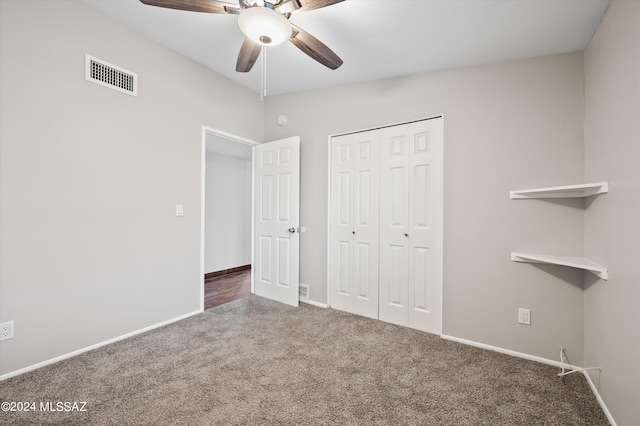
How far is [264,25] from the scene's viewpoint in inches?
65.0

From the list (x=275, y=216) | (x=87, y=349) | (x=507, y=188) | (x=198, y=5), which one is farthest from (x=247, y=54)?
(x=87, y=349)

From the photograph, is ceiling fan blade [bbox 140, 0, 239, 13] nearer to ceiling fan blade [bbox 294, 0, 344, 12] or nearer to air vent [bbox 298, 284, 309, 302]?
ceiling fan blade [bbox 294, 0, 344, 12]

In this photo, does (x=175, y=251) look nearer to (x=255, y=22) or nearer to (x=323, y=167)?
(x=323, y=167)

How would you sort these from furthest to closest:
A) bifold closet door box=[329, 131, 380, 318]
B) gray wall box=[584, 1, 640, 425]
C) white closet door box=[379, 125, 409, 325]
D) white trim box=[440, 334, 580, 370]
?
bifold closet door box=[329, 131, 380, 318]
white closet door box=[379, 125, 409, 325]
white trim box=[440, 334, 580, 370]
gray wall box=[584, 1, 640, 425]

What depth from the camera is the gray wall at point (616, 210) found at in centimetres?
141

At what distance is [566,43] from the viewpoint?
83.7 inches

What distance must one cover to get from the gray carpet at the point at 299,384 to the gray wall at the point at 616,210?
1.01 ft

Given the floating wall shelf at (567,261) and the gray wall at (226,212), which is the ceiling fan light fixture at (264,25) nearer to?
the floating wall shelf at (567,261)

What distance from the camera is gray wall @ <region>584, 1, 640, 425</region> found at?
1.41m

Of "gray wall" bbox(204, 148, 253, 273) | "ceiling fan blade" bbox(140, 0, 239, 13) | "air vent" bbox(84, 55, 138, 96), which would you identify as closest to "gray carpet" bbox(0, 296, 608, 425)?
"air vent" bbox(84, 55, 138, 96)

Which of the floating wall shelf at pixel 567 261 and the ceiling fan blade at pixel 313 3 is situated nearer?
the ceiling fan blade at pixel 313 3

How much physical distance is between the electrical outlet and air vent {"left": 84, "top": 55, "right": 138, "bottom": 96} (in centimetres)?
185

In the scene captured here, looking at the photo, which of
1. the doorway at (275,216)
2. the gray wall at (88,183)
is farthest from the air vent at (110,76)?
the doorway at (275,216)

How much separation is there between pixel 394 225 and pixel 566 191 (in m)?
1.38
